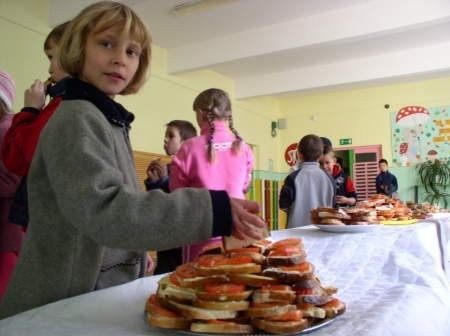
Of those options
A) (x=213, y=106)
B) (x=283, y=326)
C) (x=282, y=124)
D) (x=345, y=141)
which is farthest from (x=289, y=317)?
(x=282, y=124)

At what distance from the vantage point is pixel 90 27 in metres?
0.92

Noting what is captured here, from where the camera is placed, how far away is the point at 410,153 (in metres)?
8.25

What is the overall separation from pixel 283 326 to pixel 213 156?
1.44 metres

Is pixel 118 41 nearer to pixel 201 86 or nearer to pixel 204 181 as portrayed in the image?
pixel 204 181

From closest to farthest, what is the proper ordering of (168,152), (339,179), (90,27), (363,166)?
(90,27) < (168,152) < (339,179) < (363,166)

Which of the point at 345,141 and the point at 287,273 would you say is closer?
the point at 287,273

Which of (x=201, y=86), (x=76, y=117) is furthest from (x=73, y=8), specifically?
(x=76, y=117)

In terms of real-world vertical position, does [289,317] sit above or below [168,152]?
below

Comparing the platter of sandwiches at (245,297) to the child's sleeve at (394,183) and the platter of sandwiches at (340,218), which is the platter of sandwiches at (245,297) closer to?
the platter of sandwiches at (340,218)

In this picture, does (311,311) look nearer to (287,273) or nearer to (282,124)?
(287,273)

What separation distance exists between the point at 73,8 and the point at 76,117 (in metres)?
4.46

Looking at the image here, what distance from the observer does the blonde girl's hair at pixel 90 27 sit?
0.91 meters

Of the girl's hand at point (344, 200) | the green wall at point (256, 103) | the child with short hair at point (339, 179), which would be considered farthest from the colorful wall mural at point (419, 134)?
the girl's hand at point (344, 200)

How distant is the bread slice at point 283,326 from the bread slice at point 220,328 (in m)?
0.03
